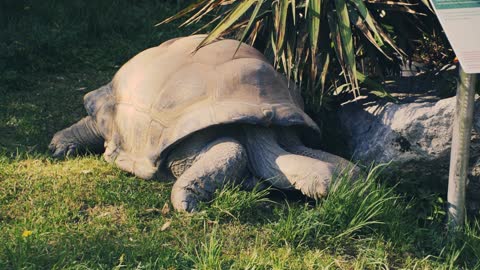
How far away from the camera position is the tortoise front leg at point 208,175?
4.28 meters

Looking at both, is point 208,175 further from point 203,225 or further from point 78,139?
point 78,139

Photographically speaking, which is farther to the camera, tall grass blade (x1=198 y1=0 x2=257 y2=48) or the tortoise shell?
tall grass blade (x1=198 y1=0 x2=257 y2=48)

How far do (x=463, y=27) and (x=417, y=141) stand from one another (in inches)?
34.9

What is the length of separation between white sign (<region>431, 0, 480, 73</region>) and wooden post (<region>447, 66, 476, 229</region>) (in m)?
0.18

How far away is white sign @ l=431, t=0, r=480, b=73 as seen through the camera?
11.8 feet

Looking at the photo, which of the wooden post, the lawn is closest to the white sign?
the wooden post

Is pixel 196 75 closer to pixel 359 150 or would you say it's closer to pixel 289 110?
pixel 289 110

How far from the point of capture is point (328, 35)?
5090 millimetres

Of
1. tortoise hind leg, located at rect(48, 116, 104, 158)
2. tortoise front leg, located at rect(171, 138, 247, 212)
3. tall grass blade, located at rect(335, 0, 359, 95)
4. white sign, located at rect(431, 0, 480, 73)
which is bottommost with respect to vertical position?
tortoise hind leg, located at rect(48, 116, 104, 158)

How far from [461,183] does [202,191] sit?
1398mm

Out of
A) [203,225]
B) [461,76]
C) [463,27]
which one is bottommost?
[203,225]

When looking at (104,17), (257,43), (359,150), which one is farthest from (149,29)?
(359,150)

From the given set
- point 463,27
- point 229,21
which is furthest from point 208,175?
point 463,27

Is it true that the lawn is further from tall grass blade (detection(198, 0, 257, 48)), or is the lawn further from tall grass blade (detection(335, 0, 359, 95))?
tall grass blade (detection(198, 0, 257, 48))
